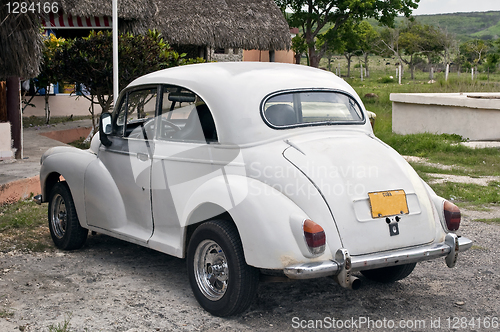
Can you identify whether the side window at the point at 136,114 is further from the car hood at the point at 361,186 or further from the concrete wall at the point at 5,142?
the concrete wall at the point at 5,142

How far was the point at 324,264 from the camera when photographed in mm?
3518

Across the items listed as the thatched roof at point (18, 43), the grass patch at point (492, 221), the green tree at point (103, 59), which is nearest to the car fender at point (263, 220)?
the grass patch at point (492, 221)

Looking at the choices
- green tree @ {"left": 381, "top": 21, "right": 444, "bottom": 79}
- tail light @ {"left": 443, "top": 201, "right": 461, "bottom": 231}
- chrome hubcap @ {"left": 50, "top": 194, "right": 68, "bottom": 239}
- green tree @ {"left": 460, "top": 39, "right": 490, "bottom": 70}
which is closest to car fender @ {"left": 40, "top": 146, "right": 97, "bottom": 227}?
chrome hubcap @ {"left": 50, "top": 194, "right": 68, "bottom": 239}

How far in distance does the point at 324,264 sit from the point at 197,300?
1106mm

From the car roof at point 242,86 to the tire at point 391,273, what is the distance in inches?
45.6

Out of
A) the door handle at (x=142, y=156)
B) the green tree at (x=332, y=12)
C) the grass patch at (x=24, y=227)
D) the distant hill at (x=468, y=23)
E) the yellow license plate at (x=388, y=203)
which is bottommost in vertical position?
the grass patch at (x=24, y=227)

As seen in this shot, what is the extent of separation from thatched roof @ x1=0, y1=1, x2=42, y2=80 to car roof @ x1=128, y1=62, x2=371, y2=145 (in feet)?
9.46

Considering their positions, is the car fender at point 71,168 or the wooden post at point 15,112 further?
the wooden post at point 15,112

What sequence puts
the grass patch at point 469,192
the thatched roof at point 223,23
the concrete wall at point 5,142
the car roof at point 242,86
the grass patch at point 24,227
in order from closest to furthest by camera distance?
the car roof at point 242,86 → the grass patch at point 24,227 → the grass patch at point 469,192 → the concrete wall at point 5,142 → the thatched roof at point 223,23

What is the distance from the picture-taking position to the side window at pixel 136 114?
4.91 meters

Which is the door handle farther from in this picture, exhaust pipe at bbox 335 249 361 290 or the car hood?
exhaust pipe at bbox 335 249 361 290

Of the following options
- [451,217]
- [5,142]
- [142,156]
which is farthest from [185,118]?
[5,142]

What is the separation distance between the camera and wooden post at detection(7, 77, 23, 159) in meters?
9.75

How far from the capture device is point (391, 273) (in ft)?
15.2
